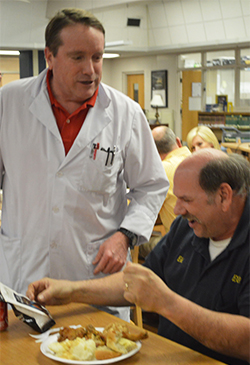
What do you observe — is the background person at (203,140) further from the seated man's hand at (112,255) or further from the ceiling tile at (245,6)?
the ceiling tile at (245,6)

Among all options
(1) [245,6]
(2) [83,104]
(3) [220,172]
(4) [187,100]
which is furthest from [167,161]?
(4) [187,100]

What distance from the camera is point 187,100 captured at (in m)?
13.3

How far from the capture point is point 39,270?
181 centimetres

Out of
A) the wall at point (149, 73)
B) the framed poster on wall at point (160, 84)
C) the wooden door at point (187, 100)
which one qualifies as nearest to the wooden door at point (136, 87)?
the wall at point (149, 73)

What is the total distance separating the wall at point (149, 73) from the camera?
1340cm

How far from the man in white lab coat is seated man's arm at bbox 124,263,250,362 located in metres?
0.48

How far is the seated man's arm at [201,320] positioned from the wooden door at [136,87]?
1342 cm

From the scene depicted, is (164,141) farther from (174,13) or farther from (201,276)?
(174,13)

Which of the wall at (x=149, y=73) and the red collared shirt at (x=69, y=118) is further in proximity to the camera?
the wall at (x=149, y=73)

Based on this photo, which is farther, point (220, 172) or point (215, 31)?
point (215, 31)

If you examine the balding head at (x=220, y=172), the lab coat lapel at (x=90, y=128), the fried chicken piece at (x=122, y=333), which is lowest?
the fried chicken piece at (x=122, y=333)

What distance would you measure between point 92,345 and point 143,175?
0.89 m

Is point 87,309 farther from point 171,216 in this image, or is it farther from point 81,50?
point 171,216

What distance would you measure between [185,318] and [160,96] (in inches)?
497
